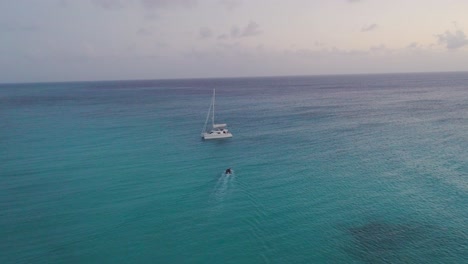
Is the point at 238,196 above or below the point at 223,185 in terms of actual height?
below

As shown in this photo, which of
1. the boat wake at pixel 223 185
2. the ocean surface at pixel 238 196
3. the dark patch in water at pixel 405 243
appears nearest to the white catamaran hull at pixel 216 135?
the ocean surface at pixel 238 196

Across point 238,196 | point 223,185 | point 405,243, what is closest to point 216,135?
point 223,185

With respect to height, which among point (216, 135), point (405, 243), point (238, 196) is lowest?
point (405, 243)

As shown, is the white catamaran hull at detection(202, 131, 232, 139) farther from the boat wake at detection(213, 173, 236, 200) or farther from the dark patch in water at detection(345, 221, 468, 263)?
the dark patch in water at detection(345, 221, 468, 263)

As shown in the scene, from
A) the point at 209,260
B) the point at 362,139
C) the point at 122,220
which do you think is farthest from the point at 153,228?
the point at 362,139

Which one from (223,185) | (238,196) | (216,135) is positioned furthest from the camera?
(216,135)

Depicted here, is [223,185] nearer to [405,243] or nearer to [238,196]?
[238,196]

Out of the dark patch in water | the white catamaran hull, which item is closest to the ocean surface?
the dark patch in water

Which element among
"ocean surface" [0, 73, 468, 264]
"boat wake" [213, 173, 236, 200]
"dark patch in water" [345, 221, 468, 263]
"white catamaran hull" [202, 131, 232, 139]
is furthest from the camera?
"white catamaran hull" [202, 131, 232, 139]

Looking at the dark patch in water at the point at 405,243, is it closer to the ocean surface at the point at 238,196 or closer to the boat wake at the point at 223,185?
the ocean surface at the point at 238,196

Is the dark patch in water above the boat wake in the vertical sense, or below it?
below
